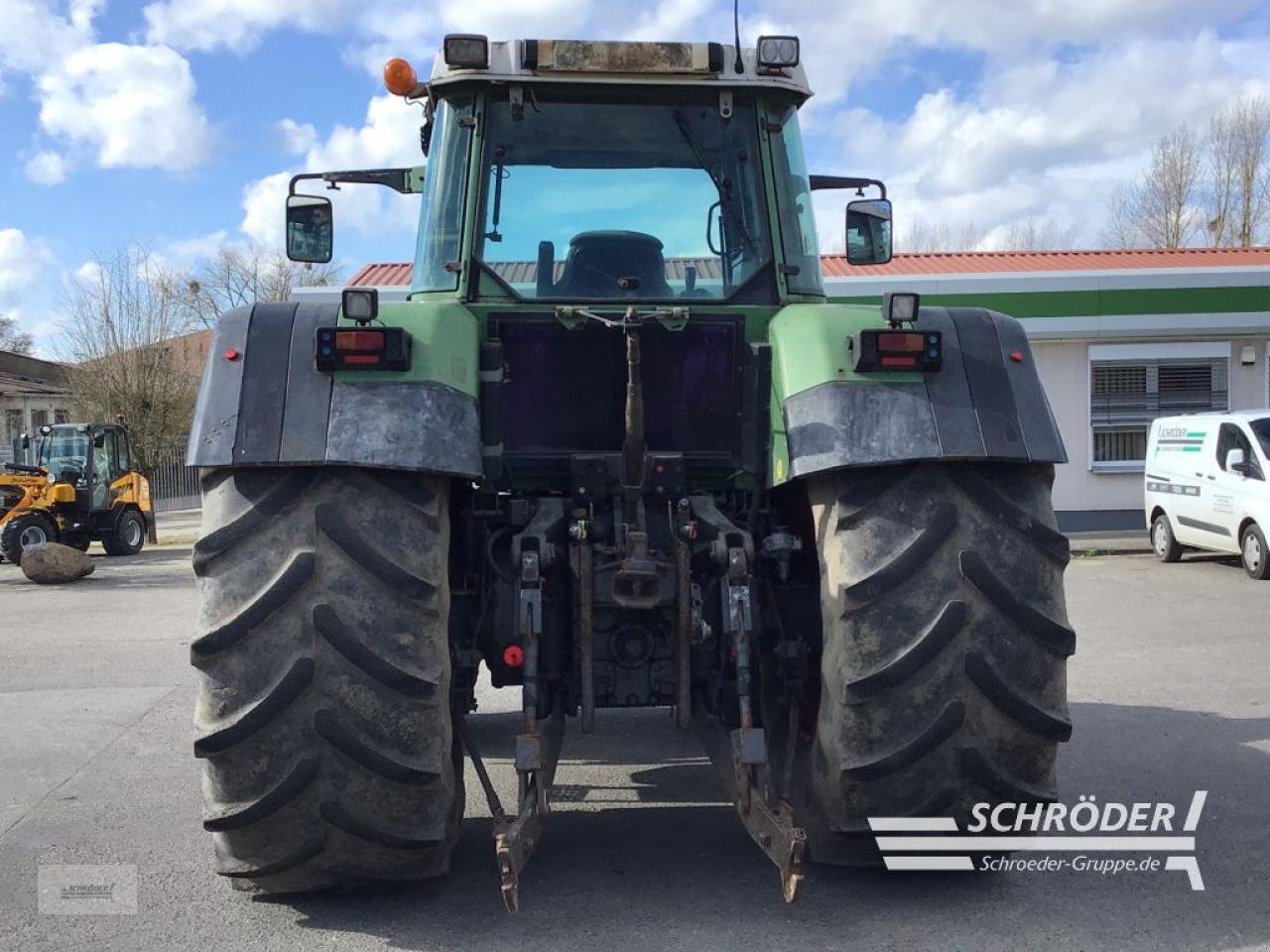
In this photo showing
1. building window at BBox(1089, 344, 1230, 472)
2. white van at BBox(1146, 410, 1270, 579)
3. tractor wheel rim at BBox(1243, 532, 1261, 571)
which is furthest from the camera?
building window at BBox(1089, 344, 1230, 472)

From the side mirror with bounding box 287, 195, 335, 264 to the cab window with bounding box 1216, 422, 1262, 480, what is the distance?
39.7ft

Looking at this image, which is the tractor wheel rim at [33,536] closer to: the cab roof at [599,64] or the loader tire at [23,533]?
the loader tire at [23,533]

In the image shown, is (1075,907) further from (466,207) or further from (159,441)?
(159,441)

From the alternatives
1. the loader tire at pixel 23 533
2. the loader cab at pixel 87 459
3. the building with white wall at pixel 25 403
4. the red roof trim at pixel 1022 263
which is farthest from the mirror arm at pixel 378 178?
the building with white wall at pixel 25 403

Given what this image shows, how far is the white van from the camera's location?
13.9 m

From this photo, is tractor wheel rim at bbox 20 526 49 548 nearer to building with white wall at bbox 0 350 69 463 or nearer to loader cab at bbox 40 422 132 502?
loader cab at bbox 40 422 132 502

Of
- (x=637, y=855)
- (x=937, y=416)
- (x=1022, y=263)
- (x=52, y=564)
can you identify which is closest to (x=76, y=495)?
(x=52, y=564)

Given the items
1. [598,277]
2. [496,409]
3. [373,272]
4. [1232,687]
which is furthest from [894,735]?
[373,272]

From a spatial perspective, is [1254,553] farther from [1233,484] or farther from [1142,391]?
[1142,391]

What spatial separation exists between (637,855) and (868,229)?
2972 mm

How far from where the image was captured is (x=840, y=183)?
571cm

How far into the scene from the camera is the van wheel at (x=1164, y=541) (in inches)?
616

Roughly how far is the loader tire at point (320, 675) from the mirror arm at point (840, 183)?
289cm

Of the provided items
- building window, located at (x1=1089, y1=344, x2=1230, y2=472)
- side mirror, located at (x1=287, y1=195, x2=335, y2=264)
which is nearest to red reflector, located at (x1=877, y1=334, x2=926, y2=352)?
side mirror, located at (x1=287, y1=195, x2=335, y2=264)
